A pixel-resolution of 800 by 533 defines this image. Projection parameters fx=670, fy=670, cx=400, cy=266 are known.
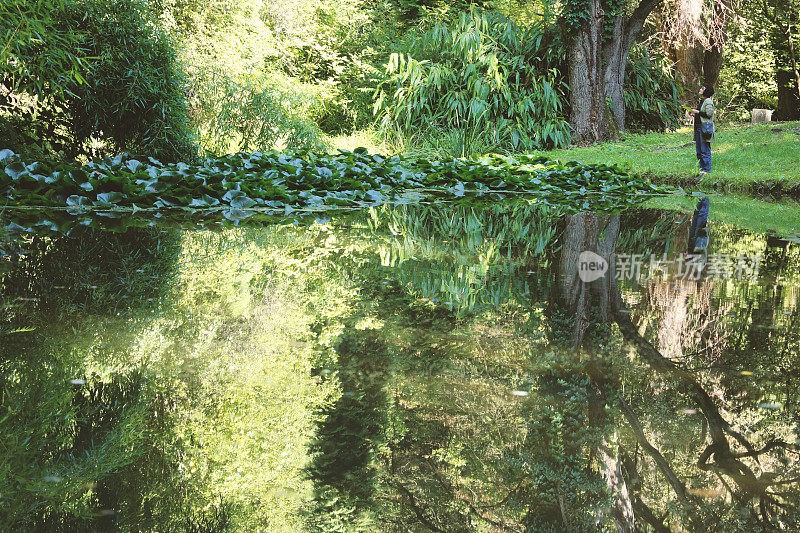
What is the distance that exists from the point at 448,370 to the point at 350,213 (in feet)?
15.7

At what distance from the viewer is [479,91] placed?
14305 millimetres

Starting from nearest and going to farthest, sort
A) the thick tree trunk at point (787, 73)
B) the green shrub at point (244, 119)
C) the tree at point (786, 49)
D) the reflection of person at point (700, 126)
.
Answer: the reflection of person at point (700, 126) < the green shrub at point (244, 119) < the tree at point (786, 49) < the thick tree trunk at point (787, 73)

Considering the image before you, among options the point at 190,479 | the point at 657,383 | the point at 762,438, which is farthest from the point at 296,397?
the point at 762,438

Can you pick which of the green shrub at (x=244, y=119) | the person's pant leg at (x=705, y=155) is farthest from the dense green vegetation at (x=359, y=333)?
the green shrub at (x=244, y=119)

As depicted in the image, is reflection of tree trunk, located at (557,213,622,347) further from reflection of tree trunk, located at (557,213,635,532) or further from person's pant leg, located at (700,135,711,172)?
person's pant leg, located at (700,135,711,172)

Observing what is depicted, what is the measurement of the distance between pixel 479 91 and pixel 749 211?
789cm

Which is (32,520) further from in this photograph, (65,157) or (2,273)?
(65,157)

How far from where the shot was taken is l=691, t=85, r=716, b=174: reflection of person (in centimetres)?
946

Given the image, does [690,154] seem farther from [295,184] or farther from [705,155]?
[295,184]

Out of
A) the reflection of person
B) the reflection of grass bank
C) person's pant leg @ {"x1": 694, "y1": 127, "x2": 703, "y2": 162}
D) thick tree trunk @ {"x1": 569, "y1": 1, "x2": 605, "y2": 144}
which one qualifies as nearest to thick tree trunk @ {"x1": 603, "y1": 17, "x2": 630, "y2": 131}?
thick tree trunk @ {"x1": 569, "y1": 1, "x2": 605, "y2": 144}

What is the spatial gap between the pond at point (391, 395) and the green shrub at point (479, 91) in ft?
34.3

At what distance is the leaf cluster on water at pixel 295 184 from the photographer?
632 cm

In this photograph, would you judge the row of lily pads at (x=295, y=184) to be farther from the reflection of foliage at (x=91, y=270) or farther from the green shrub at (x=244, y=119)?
the green shrub at (x=244, y=119)

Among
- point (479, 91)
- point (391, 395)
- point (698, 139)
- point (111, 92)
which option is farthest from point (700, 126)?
point (391, 395)
